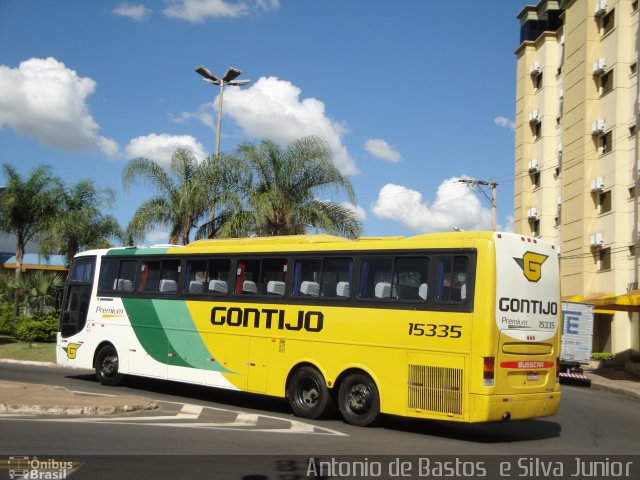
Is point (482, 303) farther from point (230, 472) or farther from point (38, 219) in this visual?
point (38, 219)

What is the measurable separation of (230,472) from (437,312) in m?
4.55

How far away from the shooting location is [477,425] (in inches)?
520

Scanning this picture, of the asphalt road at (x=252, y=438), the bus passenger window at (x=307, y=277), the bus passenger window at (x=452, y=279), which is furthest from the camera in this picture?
Answer: the bus passenger window at (x=307, y=277)

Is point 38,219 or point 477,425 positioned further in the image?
point 38,219

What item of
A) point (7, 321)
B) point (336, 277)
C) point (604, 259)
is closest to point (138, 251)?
point (336, 277)

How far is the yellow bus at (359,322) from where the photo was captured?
10.8 m

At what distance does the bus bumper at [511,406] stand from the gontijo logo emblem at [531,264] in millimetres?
1830

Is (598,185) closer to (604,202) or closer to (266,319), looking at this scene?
(604,202)

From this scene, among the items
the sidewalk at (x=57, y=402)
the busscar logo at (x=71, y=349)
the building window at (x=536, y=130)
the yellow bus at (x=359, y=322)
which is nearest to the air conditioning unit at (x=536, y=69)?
the building window at (x=536, y=130)

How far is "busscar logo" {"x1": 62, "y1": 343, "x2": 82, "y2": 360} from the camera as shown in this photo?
17.5m

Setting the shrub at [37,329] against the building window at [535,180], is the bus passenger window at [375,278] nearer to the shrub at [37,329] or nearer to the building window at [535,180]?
the shrub at [37,329]

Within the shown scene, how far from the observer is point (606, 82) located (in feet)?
118

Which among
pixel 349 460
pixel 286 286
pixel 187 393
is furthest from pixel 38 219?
pixel 349 460

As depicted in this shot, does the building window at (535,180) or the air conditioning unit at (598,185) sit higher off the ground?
the building window at (535,180)
